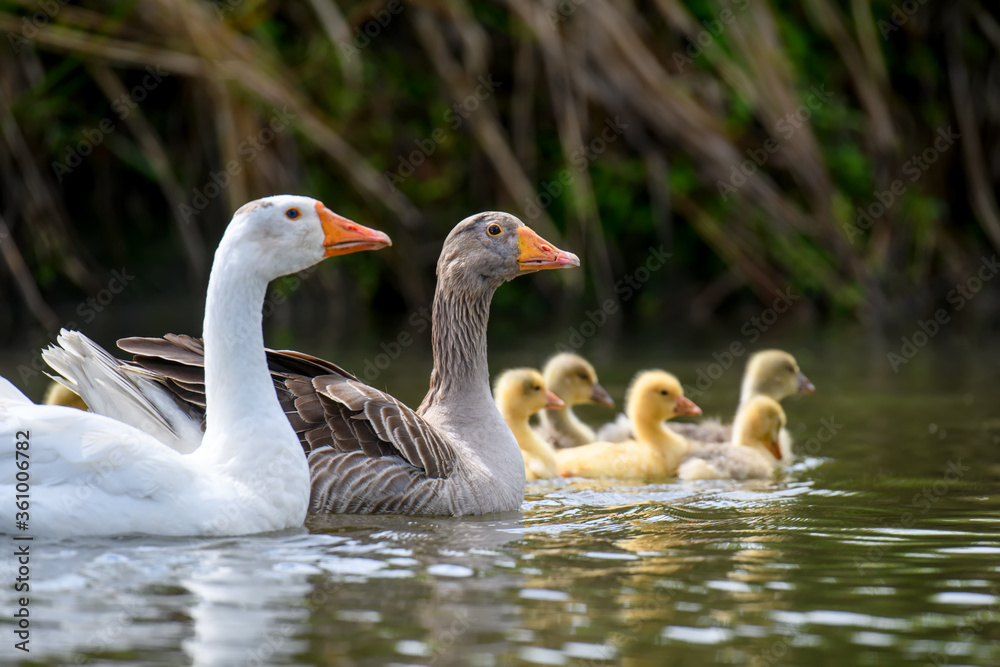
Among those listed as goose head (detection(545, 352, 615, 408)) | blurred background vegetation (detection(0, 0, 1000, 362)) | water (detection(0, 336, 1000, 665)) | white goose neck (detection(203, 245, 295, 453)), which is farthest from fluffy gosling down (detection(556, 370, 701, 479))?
blurred background vegetation (detection(0, 0, 1000, 362))

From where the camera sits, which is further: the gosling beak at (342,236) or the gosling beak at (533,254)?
the gosling beak at (533,254)

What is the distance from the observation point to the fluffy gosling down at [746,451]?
9.66 metres

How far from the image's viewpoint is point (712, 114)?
64.3ft

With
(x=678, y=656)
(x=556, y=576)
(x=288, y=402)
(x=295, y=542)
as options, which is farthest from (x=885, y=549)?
(x=288, y=402)

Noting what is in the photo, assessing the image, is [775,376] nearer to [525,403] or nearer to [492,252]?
[525,403]

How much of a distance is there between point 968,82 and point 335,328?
12.6m

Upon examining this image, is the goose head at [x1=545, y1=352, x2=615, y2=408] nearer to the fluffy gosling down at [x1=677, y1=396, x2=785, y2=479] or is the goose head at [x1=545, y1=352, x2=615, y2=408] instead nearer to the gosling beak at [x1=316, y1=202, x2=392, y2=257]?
the fluffy gosling down at [x1=677, y1=396, x2=785, y2=479]

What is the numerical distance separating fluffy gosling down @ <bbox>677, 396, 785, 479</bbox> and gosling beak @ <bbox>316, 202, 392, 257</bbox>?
367cm

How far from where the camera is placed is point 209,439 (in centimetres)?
689

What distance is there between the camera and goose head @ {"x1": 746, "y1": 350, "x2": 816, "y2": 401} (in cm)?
1183

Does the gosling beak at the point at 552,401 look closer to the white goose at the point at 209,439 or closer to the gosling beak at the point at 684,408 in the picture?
the gosling beak at the point at 684,408

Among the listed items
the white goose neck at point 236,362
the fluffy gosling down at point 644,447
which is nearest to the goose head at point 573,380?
the fluffy gosling down at point 644,447

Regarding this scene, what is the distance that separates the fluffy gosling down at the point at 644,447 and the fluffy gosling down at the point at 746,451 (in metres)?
0.17

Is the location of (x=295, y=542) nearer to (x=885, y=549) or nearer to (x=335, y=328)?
(x=885, y=549)
